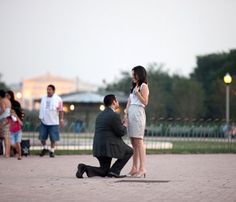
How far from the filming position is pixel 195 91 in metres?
72.1

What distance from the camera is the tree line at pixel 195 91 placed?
67925mm

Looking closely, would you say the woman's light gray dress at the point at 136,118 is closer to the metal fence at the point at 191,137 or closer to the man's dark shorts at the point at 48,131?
the man's dark shorts at the point at 48,131

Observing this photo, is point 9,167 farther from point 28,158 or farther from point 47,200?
point 47,200

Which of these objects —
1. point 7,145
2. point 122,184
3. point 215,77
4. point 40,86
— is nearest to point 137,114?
point 122,184

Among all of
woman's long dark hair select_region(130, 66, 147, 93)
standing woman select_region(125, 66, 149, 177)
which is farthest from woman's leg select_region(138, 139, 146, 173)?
woman's long dark hair select_region(130, 66, 147, 93)

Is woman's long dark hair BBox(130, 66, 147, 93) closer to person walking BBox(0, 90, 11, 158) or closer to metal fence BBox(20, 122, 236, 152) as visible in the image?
person walking BBox(0, 90, 11, 158)

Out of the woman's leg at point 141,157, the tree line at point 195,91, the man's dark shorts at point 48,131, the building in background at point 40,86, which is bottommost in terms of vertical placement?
the woman's leg at point 141,157

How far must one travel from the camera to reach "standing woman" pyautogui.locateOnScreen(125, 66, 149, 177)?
14258 millimetres

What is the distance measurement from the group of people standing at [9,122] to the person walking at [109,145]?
601 centimetres

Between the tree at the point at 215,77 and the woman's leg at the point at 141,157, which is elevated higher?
the tree at the point at 215,77

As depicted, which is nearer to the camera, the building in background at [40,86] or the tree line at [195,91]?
the tree line at [195,91]

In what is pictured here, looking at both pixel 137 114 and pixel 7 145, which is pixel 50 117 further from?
pixel 137 114

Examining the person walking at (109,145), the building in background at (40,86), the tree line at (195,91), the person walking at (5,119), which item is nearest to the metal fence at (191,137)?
the person walking at (5,119)

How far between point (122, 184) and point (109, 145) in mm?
1797
